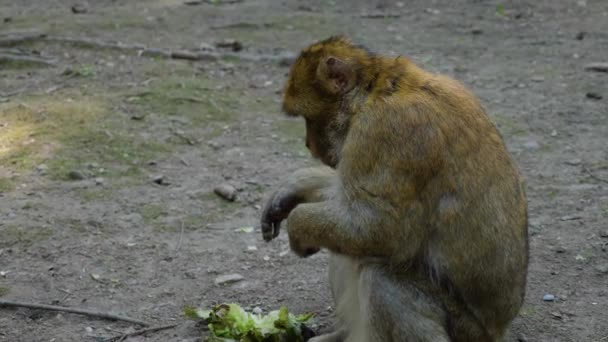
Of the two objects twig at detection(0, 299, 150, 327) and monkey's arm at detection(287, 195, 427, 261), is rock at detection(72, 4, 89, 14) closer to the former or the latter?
twig at detection(0, 299, 150, 327)

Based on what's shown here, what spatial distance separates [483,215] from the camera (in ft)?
15.3

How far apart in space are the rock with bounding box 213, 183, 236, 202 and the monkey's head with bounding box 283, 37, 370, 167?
2.51 metres

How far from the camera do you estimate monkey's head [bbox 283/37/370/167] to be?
507 centimetres

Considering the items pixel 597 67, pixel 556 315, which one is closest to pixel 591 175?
pixel 556 315

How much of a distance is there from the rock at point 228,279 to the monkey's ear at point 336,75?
6.43ft

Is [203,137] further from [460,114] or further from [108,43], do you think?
[460,114]

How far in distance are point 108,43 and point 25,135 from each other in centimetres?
326

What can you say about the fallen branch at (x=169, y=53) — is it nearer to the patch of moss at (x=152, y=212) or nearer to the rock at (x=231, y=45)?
the rock at (x=231, y=45)

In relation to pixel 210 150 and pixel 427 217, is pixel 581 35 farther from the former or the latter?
pixel 427 217

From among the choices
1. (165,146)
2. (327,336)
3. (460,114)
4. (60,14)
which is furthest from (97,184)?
(60,14)

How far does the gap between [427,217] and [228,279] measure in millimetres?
2191

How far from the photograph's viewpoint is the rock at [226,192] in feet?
25.2

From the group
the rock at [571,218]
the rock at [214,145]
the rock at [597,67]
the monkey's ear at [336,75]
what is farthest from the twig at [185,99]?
the monkey's ear at [336,75]

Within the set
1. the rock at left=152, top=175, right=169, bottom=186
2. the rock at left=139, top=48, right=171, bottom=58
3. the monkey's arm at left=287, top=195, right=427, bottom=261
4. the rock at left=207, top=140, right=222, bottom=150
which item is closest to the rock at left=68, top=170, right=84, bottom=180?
the rock at left=152, top=175, right=169, bottom=186
